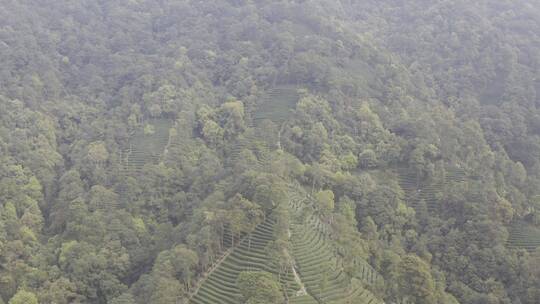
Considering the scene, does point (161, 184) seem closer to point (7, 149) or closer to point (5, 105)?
point (7, 149)

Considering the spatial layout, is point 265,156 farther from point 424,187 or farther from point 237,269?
point 424,187

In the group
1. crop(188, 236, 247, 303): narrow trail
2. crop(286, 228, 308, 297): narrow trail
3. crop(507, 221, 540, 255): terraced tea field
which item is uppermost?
crop(507, 221, 540, 255): terraced tea field

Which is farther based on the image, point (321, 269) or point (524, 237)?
point (524, 237)

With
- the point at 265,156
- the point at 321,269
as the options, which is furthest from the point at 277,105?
the point at 321,269

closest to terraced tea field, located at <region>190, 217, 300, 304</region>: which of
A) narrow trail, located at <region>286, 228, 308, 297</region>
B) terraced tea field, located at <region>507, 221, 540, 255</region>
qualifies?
narrow trail, located at <region>286, 228, 308, 297</region>

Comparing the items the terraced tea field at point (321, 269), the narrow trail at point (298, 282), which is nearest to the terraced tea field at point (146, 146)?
the terraced tea field at point (321, 269)

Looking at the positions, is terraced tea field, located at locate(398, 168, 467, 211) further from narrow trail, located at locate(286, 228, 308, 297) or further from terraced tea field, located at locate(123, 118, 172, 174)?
terraced tea field, located at locate(123, 118, 172, 174)

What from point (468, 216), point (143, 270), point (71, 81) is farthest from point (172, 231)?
point (71, 81)
